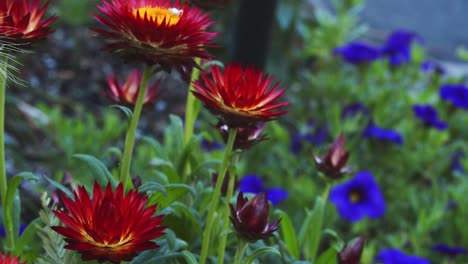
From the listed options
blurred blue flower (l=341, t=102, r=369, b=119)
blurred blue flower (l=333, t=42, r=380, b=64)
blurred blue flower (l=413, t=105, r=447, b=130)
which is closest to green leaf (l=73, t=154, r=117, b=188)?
blurred blue flower (l=413, t=105, r=447, b=130)

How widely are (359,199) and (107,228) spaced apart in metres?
1.49

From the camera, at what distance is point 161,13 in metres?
0.84

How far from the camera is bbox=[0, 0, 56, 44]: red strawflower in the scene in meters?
0.89

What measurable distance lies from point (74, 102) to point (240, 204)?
2.63 m

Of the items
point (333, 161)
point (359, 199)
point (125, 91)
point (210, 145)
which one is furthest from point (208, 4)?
point (210, 145)

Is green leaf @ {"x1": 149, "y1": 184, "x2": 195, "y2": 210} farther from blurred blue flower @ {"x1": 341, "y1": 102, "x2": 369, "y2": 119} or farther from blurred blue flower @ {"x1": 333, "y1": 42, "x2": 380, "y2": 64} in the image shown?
blurred blue flower @ {"x1": 333, "y1": 42, "x2": 380, "y2": 64}

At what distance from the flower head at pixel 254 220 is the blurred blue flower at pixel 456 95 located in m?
1.92

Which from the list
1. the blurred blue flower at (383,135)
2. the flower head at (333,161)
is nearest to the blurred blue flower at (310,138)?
the blurred blue flower at (383,135)

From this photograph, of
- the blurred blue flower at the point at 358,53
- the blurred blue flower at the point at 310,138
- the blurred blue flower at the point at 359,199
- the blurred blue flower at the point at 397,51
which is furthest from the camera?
the blurred blue flower at the point at 397,51

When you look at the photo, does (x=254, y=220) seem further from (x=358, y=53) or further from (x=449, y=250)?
(x=358, y=53)

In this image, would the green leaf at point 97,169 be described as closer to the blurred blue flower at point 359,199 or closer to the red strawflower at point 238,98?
the red strawflower at point 238,98

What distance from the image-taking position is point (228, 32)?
147 inches

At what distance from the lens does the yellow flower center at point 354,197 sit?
2.12 meters

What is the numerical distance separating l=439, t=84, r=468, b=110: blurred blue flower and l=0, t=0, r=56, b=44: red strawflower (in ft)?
6.44
